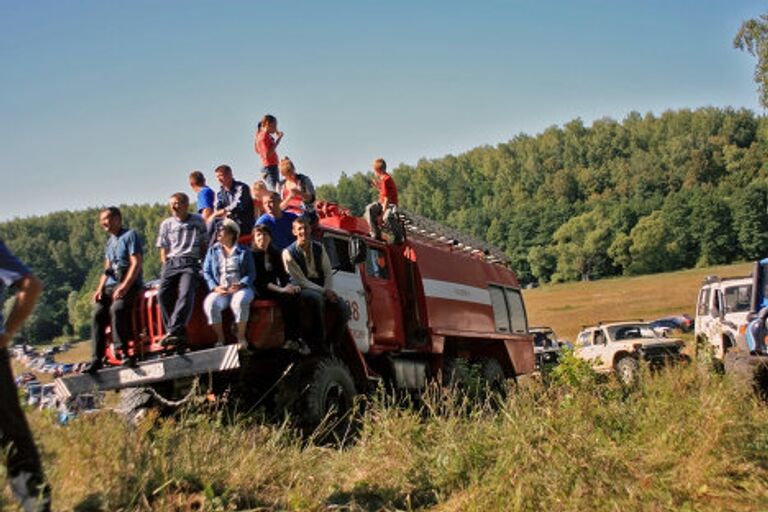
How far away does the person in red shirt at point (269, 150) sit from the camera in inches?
409

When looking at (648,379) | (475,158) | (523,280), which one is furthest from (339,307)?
(475,158)

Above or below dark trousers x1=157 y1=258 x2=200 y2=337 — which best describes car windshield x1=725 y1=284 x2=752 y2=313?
below

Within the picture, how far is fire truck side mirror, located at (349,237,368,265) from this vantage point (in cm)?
938

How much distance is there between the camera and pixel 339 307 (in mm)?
8234

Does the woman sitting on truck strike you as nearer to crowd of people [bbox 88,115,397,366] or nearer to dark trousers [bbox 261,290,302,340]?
crowd of people [bbox 88,115,397,366]

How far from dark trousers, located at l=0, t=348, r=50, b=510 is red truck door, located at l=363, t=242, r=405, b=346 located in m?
6.20

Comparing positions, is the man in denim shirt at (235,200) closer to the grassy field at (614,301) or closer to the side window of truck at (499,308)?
the side window of truck at (499,308)

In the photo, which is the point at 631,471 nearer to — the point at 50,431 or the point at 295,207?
the point at 50,431

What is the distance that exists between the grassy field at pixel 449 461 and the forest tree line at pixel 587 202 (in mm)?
48147

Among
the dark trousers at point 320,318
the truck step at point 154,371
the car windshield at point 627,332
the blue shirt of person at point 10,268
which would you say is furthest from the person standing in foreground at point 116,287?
the car windshield at point 627,332

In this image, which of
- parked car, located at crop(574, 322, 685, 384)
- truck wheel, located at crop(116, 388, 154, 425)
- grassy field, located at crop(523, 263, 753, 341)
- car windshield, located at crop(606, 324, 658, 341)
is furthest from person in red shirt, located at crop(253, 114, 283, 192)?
grassy field, located at crop(523, 263, 753, 341)

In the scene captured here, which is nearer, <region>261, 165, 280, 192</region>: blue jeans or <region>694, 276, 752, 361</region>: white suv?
<region>261, 165, 280, 192</region>: blue jeans

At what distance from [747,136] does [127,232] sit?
129 m

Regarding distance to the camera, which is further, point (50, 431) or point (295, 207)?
point (295, 207)
